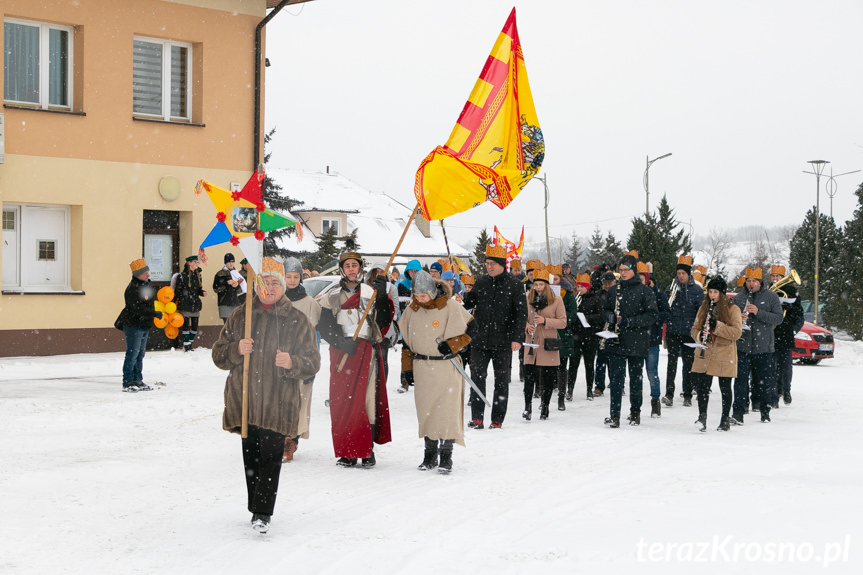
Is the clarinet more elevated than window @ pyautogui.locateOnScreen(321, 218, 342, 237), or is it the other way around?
window @ pyautogui.locateOnScreen(321, 218, 342, 237)

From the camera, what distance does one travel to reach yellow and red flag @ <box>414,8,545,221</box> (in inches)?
338

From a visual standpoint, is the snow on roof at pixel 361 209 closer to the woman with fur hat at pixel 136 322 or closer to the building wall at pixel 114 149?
the building wall at pixel 114 149

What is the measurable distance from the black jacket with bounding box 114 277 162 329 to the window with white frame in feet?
19.7

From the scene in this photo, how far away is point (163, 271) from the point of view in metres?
19.3

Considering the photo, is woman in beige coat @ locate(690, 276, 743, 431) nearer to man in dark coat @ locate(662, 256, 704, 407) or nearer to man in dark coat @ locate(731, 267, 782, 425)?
man in dark coat @ locate(731, 267, 782, 425)

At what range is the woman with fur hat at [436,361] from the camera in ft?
26.6

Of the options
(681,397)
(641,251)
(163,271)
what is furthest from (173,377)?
(641,251)

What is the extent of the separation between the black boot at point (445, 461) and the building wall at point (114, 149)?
39.0 feet

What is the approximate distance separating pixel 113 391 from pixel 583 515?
8.39 metres

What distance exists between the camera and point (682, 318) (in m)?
12.6

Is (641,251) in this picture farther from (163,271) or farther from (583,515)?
(583,515)

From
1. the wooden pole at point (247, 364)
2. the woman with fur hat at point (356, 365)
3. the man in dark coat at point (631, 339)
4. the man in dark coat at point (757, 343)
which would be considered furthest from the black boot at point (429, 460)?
the man in dark coat at point (757, 343)

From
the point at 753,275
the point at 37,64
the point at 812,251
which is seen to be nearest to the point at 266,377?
the point at 753,275

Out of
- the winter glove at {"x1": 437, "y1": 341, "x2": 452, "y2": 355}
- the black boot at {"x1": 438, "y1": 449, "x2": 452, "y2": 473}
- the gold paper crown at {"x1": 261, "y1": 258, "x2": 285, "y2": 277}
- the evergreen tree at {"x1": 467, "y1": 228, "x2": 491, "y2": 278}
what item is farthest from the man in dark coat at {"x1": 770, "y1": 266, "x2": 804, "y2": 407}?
the evergreen tree at {"x1": 467, "y1": 228, "x2": 491, "y2": 278}
